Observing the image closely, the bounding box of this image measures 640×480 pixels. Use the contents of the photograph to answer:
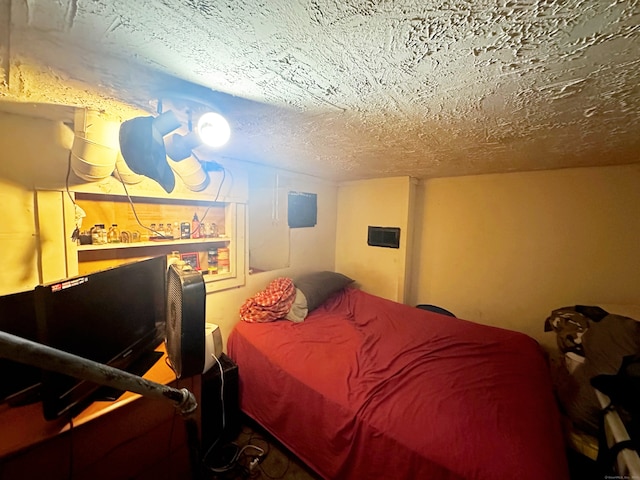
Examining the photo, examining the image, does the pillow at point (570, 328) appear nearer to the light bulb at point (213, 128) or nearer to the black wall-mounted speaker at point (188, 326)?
the black wall-mounted speaker at point (188, 326)

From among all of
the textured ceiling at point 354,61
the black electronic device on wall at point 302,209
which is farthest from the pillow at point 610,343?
the black electronic device on wall at point 302,209

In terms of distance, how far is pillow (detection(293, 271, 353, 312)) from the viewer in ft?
8.33

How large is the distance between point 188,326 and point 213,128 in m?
0.91

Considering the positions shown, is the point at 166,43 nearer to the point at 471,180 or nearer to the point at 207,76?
the point at 207,76

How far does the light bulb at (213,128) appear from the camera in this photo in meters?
1.04

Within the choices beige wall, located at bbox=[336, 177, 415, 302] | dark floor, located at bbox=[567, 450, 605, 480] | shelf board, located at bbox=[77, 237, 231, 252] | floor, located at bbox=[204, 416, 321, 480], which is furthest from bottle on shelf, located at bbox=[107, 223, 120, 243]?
dark floor, located at bbox=[567, 450, 605, 480]

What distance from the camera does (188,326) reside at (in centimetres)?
120

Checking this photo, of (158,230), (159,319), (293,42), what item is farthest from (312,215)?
(293,42)

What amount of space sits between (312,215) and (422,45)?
2.52m

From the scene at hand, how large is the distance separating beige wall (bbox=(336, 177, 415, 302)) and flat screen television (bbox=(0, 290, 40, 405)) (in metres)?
2.86

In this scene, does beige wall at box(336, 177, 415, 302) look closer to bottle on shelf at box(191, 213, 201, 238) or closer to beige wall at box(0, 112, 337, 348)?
bottle on shelf at box(191, 213, 201, 238)

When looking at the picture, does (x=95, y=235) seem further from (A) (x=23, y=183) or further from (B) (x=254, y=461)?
(B) (x=254, y=461)

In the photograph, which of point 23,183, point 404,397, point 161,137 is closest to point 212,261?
point 23,183

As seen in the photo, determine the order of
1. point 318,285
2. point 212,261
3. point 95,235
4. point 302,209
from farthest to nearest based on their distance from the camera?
1. point 302,209
2. point 318,285
3. point 212,261
4. point 95,235
